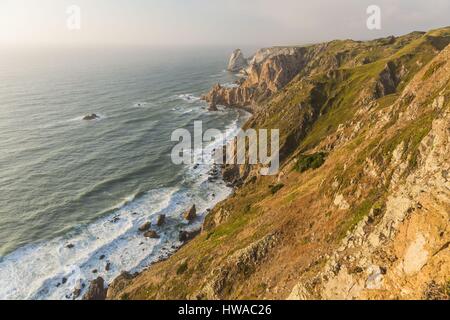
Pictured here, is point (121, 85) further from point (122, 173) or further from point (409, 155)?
point (409, 155)

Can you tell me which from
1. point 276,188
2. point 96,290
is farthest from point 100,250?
point 276,188

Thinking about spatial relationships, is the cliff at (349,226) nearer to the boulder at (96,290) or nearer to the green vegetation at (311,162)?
the green vegetation at (311,162)

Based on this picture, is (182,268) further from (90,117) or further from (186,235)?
(90,117)

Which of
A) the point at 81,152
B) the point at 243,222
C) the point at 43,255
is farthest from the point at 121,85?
the point at 243,222

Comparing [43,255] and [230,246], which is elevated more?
[230,246]

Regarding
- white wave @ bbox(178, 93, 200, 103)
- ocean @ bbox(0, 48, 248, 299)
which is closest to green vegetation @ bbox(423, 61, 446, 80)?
ocean @ bbox(0, 48, 248, 299)

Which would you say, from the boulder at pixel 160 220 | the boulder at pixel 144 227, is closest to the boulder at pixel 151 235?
the boulder at pixel 144 227

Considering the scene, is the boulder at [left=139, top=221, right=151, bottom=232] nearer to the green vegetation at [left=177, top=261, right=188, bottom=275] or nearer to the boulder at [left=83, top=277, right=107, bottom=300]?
the boulder at [left=83, top=277, right=107, bottom=300]
